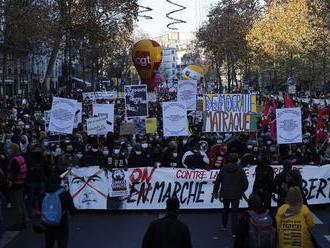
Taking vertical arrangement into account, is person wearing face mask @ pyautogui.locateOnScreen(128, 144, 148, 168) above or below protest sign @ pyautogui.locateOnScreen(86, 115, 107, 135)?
below

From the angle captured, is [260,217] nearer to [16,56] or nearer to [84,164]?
[84,164]

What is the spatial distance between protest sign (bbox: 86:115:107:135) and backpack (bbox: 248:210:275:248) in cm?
1131

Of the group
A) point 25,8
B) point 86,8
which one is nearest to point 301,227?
point 25,8

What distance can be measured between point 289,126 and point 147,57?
31637 mm

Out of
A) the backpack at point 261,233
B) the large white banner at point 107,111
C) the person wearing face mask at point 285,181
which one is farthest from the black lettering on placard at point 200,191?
the backpack at point 261,233

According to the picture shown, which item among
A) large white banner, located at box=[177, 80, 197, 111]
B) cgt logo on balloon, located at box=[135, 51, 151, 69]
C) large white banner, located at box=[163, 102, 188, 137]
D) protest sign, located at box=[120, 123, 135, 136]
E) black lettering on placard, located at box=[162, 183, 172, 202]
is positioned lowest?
black lettering on placard, located at box=[162, 183, 172, 202]

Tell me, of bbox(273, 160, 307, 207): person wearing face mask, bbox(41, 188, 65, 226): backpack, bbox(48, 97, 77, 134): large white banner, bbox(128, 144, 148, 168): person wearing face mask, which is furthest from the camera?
bbox(48, 97, 77, 134): large white banner

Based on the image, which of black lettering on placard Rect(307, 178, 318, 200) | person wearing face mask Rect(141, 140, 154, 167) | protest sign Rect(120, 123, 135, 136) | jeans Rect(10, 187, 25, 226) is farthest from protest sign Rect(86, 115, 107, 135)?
black lettering on placard Rect(307, 178, 318, 200)

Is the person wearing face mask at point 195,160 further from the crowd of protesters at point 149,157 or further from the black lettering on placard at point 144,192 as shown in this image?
the black lettering on placard at point 144,192

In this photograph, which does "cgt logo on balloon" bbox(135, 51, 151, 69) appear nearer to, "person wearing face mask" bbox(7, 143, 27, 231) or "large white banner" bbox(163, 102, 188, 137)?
"large white banner" bbox(163, 102, 188, 137)

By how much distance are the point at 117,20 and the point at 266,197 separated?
133ft

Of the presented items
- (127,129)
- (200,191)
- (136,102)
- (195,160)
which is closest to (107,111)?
(127,129)

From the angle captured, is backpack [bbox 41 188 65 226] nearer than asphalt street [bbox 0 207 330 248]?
Yes

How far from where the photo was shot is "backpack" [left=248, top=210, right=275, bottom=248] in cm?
607
